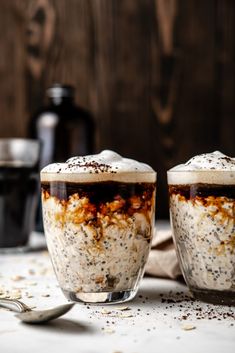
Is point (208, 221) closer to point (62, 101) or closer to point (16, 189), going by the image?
point (16, 189)

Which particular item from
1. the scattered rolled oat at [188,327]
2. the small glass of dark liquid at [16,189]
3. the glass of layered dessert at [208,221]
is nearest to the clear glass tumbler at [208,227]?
the glass of layered dessert at [208,221]

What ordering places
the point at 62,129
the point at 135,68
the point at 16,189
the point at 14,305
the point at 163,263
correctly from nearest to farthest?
1. the point at 14,305
2. the point at 163,263
3. the point at 16,189
4. the point at 62,129
5. the point at 135,68

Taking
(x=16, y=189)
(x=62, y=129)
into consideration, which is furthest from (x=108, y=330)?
(x=62, y=129)

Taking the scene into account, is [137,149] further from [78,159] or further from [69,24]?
[78,159]

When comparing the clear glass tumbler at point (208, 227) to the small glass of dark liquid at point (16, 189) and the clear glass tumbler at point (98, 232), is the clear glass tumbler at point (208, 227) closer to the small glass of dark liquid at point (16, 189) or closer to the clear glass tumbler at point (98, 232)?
the clear glass tumbler at point (98, 232)

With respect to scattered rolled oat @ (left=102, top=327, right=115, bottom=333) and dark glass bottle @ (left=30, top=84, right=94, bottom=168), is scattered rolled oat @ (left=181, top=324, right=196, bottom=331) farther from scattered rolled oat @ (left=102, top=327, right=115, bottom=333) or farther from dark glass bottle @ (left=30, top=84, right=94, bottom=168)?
dark glass bottle @ (left=30, top=84, right=94, bottom=168)

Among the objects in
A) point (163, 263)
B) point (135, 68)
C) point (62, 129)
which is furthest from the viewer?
point (135, 68)

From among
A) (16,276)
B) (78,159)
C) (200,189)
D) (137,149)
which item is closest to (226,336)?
(200,189)
